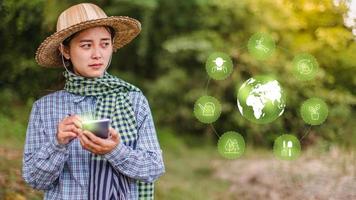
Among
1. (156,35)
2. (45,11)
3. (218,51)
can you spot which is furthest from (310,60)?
(156,35)

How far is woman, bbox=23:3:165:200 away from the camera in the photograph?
2.04m

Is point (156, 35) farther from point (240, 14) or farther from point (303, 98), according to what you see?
point (303, 98)

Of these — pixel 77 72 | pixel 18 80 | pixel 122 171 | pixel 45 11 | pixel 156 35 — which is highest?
pixel 156 35

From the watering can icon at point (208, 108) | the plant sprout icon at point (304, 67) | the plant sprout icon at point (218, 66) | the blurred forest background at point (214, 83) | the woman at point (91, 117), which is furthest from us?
the plant sprout icon at point (304, 67)

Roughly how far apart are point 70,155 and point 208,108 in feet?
8.11

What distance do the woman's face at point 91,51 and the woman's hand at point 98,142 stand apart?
0.24m

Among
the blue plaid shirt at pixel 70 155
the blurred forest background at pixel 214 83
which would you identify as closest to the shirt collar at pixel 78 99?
the blue plaid shirt at pixel 70 155

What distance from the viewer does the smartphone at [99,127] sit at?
1919 millimetres

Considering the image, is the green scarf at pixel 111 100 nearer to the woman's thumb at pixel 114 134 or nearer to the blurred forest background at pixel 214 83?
the woman's thumb at pixel 114 134

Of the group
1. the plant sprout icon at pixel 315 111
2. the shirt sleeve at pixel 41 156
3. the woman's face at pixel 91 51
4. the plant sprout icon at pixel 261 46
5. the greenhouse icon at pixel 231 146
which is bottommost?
the shirt sleeve at pixel 41 156

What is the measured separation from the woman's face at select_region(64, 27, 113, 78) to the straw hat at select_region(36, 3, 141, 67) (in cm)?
2

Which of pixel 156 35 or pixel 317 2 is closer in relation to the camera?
pixel 317 2

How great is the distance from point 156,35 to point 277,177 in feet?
8.01

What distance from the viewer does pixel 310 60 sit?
5.00 m
